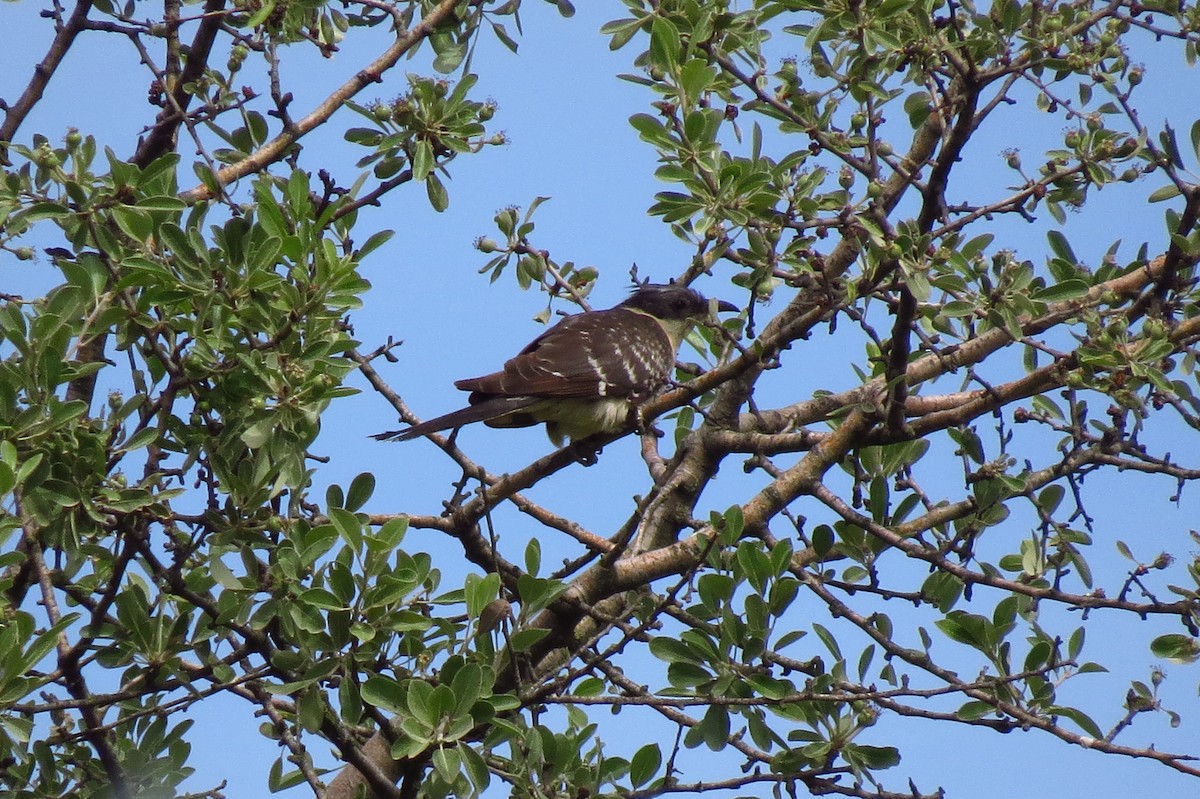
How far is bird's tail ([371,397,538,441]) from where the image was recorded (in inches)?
181

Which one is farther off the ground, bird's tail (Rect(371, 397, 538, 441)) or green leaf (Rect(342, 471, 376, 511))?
bird's tail (Rect(371, 397, 538, 441))

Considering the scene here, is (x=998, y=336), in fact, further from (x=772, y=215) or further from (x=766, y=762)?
(x=766, y=762)

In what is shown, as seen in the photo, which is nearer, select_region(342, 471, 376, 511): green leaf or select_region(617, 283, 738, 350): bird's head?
select_region(342, 471, 376, 511): green leaf

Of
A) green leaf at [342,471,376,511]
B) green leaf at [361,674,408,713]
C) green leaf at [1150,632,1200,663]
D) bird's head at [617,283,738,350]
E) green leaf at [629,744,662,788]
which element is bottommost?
green leaf at [361,674,408,713]

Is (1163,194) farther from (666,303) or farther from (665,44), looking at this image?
(666,303)

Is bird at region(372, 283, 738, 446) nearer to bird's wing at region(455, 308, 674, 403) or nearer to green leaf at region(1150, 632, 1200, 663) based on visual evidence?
bird's wing at region(455, 308, 674, 403)

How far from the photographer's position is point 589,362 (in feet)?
19.5

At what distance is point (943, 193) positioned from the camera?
139 inches

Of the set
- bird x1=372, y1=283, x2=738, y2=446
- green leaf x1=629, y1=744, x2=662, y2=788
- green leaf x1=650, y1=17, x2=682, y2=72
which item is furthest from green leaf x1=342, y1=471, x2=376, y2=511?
green leaf x1=650, y1=17, x2=682, y2=72

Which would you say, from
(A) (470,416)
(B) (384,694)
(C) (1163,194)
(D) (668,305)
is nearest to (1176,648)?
(C) (1163,194)

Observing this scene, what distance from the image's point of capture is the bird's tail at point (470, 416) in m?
4.59

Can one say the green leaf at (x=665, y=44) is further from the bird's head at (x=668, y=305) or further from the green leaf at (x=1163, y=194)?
the bird's head at (x=668, y=305)

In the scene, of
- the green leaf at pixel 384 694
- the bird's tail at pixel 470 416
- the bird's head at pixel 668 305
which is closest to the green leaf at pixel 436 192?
the bird's tail at pixel 470 416

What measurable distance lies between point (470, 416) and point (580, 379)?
0.71m
